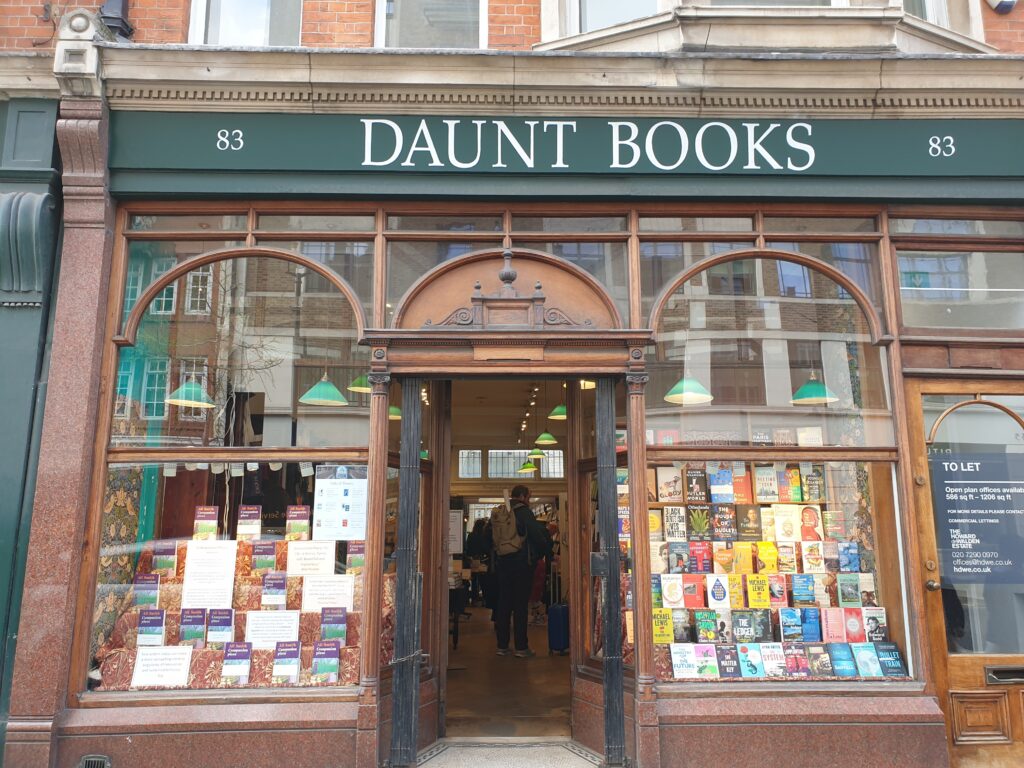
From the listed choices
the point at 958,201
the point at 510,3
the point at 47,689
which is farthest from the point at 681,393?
the point at 47,689

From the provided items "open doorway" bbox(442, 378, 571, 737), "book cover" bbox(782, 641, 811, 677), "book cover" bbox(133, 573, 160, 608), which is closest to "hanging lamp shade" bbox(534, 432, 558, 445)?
"open doorway" bbox(442, 378, 571, 737)

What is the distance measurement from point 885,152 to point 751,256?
1.34m

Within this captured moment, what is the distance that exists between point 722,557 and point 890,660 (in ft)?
4.81

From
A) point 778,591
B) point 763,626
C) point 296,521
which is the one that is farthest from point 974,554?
point 296,521

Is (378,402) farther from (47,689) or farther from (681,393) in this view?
(47,689)

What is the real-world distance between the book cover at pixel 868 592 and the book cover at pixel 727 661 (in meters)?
1.14

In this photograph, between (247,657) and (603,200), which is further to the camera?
(603,200)

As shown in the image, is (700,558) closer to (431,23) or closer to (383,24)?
(431,23)

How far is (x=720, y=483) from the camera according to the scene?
19.7 ft

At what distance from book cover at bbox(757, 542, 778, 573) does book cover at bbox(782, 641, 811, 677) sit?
582 mm

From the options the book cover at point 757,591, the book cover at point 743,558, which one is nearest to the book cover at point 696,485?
the book cover at point 743,558

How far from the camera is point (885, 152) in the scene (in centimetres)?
595

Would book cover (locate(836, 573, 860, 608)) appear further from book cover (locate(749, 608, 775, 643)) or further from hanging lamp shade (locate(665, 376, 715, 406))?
hanging lamp shade (locate(665, 376, 715, 406))

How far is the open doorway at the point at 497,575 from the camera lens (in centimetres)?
676
